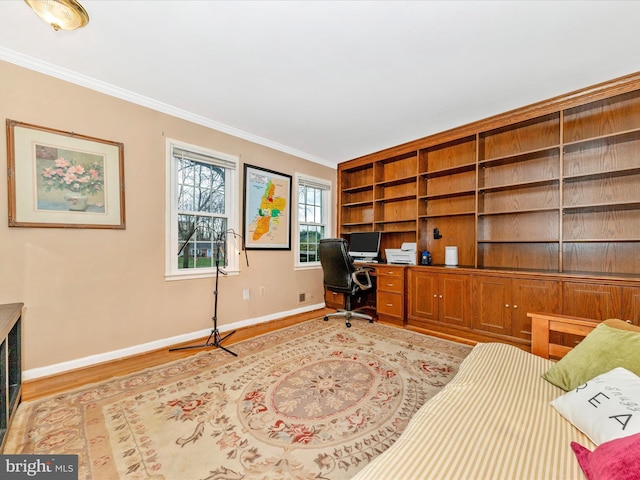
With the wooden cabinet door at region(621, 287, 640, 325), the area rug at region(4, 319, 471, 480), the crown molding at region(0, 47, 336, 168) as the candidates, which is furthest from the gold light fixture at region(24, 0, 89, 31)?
the wooden cabinet door at region(621, 287, 640, 325)

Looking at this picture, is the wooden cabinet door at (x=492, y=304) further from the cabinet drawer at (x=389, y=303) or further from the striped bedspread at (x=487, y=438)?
the striped bedspread at (x=487, y=438)

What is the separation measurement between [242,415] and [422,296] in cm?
253

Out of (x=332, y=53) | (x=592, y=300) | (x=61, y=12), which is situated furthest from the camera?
(x=592, y=300)

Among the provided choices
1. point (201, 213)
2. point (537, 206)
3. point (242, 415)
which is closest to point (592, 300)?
point (537, 206)

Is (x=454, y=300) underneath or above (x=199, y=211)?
underneath

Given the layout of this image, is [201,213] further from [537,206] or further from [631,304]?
[631,304]

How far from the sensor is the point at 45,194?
7.04 ft

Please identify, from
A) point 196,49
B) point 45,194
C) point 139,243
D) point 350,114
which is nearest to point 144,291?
point 139,243

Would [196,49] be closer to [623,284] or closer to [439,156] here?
[439,156]

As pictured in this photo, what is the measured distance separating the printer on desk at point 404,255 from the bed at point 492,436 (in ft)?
7.56

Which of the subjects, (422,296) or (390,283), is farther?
(390,283)

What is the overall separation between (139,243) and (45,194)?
0.76 meters

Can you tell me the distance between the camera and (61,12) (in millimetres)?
1523

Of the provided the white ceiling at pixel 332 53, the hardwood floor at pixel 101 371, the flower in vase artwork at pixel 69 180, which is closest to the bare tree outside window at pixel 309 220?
the white ceiling at pixel 332 53
